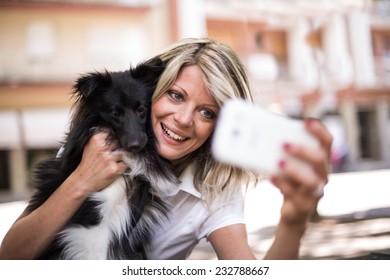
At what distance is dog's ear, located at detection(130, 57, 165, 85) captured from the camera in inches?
52.8

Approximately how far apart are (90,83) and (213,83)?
0.35 meters

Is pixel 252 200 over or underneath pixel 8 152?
underneath

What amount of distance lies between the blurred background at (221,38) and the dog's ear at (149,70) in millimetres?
307

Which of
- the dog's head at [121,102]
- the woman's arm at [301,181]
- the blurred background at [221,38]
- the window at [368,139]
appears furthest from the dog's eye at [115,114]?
the window at [368,139]

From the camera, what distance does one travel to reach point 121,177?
1.36 m

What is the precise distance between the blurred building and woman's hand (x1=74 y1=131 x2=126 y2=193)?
367 millimetres

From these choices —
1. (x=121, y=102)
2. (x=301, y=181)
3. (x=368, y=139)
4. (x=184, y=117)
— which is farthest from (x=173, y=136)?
(x=368, y=139)

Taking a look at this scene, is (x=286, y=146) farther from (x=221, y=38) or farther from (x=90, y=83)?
(x=221, y=38)

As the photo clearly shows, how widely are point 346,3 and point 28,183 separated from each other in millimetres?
1455

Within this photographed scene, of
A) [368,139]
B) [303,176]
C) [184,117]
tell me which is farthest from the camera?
[368,139]

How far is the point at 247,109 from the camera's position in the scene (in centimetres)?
121
